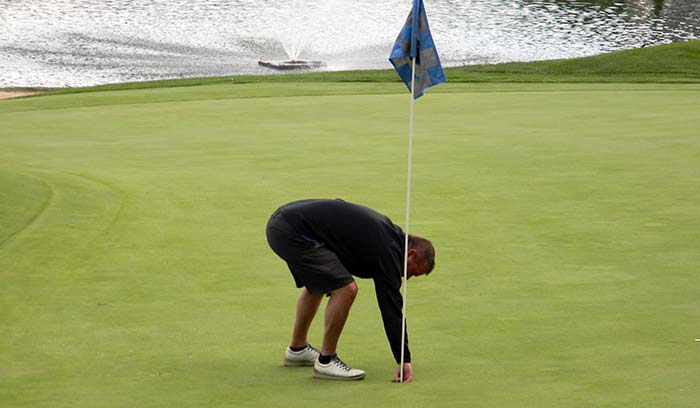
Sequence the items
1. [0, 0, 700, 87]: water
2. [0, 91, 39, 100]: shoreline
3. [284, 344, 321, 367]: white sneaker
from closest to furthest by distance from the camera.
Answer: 1. [284, 344, 321, 367]: white sneaker
2. [0, 91, 39, 100]: shoreline
3. [0, 0, 700, 87]: water

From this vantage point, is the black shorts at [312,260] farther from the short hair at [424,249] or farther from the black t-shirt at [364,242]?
the short hair at [424,249]

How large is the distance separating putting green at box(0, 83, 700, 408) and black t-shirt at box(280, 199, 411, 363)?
15.8 inches

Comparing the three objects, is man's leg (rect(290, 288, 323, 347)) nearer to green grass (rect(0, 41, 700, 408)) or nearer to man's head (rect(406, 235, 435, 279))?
green grass (rect(0, 41, 700, 408))

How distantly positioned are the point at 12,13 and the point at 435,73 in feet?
128

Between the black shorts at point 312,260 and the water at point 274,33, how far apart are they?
2527 cm

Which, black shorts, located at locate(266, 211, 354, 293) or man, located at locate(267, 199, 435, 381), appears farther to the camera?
black shorts, located at locate(266, 211, 354, 293)

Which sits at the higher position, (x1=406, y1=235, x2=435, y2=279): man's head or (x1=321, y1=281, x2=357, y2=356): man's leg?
(x1=406, y1=235, x2=435, y2=279): man's head

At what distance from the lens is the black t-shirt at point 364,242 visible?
6.01m

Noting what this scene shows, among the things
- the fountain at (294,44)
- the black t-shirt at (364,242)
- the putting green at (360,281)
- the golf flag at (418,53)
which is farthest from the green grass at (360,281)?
the fountain at (294,44)

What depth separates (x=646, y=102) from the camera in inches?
703

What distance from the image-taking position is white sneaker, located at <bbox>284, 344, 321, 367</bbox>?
20.9ft

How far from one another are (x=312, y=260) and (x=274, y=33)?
34.1 meters

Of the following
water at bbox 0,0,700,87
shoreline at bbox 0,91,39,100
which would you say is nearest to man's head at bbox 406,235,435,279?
shoreline at bbox 0,91,39,100

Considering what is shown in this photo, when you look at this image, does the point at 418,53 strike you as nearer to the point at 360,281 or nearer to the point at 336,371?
the point at 336,371
